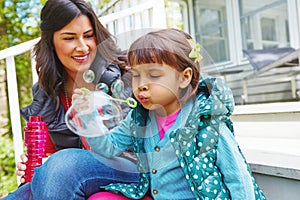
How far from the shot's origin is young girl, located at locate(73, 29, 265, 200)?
1033 millimetres

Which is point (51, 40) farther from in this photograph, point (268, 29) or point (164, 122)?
point (268, 29)

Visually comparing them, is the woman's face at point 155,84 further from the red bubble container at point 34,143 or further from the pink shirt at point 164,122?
the red bubble container at point 34,143

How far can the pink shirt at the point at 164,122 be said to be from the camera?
1129 millimetres

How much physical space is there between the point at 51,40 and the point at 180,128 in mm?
801

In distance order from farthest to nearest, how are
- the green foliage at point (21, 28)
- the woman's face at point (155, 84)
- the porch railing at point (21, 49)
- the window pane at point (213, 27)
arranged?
the window pane at point (213, 27) < the green foliage at point (21, 28) < the porch railing at point (21, 49) < the woman's face at point (155, 84)

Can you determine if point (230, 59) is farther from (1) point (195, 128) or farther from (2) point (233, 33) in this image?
(1) point (195, 128)

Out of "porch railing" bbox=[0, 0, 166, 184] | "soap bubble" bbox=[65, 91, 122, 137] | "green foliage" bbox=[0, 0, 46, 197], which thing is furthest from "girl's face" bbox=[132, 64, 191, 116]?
"green foliage" bbox=[0, 0, 46, 197]

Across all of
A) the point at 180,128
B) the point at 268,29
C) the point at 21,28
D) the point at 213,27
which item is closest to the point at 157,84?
the point at 180,128

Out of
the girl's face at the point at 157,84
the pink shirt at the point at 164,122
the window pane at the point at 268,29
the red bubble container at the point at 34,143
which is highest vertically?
the window pane at the point at 268,29

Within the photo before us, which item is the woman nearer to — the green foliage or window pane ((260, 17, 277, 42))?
the green foliage

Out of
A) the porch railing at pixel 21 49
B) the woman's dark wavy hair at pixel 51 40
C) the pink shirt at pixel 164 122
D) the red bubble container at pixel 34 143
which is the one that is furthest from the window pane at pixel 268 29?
the pink shirt at pixel 164 122

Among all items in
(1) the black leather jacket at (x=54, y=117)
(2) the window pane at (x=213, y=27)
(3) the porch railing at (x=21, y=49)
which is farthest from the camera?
(2) the window pane at (x=213, y=27)

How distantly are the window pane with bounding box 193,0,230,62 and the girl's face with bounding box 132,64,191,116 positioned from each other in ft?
16.3

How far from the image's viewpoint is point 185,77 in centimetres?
107
